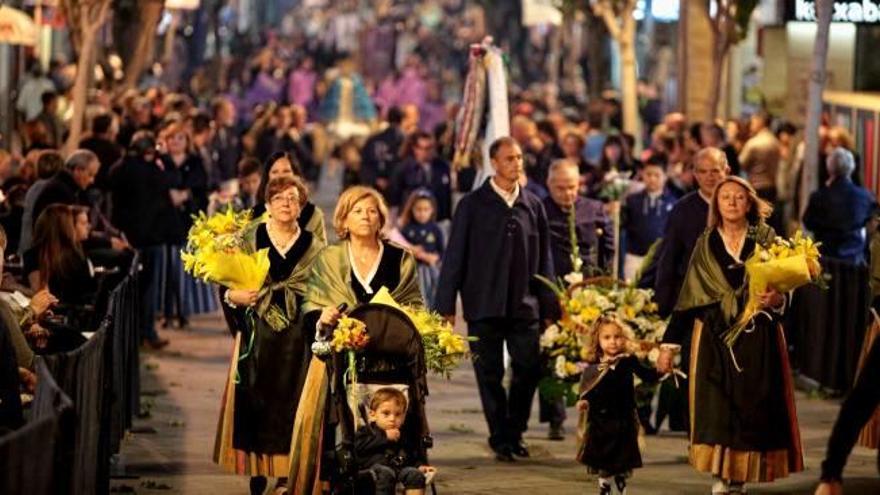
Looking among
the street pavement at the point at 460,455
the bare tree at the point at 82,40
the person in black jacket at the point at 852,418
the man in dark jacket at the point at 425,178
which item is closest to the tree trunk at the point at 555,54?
the bare tree at the point at 82,40

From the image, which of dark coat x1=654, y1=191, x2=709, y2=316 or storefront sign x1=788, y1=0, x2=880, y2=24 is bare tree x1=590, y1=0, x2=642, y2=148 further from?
dark coat x1=654, y1=191, x2=709, y2=316

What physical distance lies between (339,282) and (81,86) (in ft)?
55.0

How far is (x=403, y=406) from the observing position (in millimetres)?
13594

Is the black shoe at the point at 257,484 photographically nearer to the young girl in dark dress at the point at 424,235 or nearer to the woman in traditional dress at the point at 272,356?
the woman in traditional dress at the point at 272,356

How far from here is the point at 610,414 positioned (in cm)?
1509

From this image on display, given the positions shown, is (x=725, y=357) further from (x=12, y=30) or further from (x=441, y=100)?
(x=441, y=100)

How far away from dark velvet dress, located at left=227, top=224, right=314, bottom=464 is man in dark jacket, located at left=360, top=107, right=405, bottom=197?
54.5 ft

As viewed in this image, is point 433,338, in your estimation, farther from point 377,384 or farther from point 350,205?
point 350,205

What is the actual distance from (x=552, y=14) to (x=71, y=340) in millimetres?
31933

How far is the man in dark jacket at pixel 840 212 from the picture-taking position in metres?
23.5

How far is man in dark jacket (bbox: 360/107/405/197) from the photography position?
3211 cm

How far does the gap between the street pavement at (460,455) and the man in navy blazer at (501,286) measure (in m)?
0.36

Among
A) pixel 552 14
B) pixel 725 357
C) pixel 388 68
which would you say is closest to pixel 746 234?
pixel 725 357

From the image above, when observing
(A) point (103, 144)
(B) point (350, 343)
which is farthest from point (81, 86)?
(B) point (350, 343)
